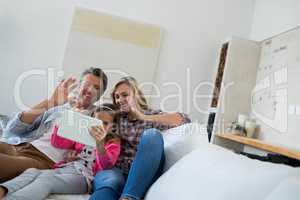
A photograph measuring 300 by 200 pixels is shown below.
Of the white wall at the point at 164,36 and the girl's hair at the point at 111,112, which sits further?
the white wall at the point at 164,36

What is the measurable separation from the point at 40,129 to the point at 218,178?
100 centimetres

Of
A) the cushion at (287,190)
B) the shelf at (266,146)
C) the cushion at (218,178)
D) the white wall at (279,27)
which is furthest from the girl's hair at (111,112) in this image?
the white wall at (279,27)

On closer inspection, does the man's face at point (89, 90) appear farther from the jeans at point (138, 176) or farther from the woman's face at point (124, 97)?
the jeans at point (138, 176)

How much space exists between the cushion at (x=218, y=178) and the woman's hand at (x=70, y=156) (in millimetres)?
485

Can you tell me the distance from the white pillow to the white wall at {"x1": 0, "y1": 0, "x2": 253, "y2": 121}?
1.45 metres

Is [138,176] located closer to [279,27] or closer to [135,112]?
[135,112]

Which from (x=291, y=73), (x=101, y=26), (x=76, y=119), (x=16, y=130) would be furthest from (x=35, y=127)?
(x=291, y=73)

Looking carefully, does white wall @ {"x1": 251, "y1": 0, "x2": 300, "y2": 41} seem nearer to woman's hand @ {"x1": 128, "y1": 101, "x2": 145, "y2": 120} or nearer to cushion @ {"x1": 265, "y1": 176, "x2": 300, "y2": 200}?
woman's hand @ {"x1": 128, "y1": 101, "x2": 145, "y2": 120}

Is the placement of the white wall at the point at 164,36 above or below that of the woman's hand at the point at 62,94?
above

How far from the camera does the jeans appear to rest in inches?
40.8

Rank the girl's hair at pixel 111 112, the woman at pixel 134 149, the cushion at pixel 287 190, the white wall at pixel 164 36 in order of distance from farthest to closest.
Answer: the white wall at pixel 164 36
the girl's hair at pixel 111 112
the woman at pixel 134 149
the cushion at pixel 287 190

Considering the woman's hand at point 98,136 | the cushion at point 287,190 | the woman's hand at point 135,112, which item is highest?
the woman's hand at point 135,112

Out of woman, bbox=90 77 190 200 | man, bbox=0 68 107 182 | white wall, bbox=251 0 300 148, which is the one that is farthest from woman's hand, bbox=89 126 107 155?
white wall, bbox=251 0 300 148

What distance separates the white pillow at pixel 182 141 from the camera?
3.86 feet
